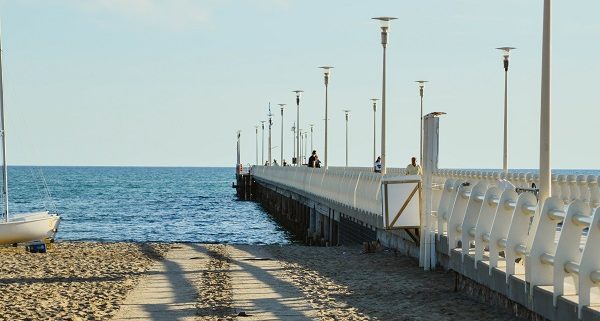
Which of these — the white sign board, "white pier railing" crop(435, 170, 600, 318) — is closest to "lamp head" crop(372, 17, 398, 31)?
the white sign board

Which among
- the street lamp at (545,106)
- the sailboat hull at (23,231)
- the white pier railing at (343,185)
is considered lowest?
the sailboat hull at (23,231)

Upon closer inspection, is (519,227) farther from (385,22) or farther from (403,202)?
(385,22)

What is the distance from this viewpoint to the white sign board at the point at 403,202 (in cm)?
2000

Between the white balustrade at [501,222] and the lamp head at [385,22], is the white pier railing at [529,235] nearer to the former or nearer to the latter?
the white balustrade at [501,222]

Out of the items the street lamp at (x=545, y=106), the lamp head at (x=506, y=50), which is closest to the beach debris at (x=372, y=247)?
the street lamp at (x=545, y=106)

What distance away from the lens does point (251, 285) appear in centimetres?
1798

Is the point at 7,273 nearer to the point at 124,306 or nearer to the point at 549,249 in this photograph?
the point at 124,306

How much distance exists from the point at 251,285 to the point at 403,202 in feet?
11.7

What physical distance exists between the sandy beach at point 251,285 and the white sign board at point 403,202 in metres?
0.83

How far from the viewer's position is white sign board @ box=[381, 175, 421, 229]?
20.0 metres

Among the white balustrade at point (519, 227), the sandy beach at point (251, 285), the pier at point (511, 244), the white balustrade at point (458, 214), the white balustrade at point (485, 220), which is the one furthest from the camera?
the white balustrade at point (458, 214)

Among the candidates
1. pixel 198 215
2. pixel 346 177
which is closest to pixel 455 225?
pixel 346 177

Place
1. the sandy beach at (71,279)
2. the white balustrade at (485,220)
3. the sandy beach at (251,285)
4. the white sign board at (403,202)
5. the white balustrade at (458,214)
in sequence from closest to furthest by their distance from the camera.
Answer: the sandy beach at (251,285)
the white balustrade at (485,220)
the sandy beach at (71,279)
the white balustrade at (458,214)
the white sign board at (403,202)

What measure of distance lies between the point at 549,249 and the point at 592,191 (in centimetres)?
1881
